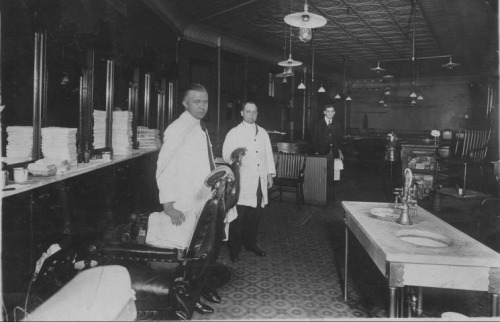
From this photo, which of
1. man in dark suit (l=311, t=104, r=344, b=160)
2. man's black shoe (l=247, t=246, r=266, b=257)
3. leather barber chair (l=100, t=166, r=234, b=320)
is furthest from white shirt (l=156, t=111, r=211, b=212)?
man in dark suit (l=311, t=104, r=344, b=160)

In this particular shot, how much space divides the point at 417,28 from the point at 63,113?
8.43m

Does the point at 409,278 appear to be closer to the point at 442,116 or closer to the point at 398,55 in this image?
the point at 398,55

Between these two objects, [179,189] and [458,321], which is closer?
[458,321]

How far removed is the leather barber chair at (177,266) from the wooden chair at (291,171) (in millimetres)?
4959

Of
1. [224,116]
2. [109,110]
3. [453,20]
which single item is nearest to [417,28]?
[453,20]

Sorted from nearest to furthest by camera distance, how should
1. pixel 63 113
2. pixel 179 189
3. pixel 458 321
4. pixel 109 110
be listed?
pixel 458 321 < pixel 179 189 < pixel 63 113 < pixel 109 110

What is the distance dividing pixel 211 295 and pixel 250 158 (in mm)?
1775

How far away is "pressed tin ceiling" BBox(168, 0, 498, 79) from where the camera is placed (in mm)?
7652

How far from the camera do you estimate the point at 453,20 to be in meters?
8.63

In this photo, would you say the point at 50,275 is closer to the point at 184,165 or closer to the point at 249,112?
the point at 184,165

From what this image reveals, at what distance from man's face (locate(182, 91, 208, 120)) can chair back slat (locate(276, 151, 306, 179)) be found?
176 inches

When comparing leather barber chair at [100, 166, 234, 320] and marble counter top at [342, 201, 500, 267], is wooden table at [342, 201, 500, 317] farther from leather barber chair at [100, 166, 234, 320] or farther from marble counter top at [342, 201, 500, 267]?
leather barber chair at [100, 166, 234, 320]

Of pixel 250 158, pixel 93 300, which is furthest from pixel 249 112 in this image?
pixel 93 300

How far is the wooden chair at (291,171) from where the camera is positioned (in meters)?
7.34
